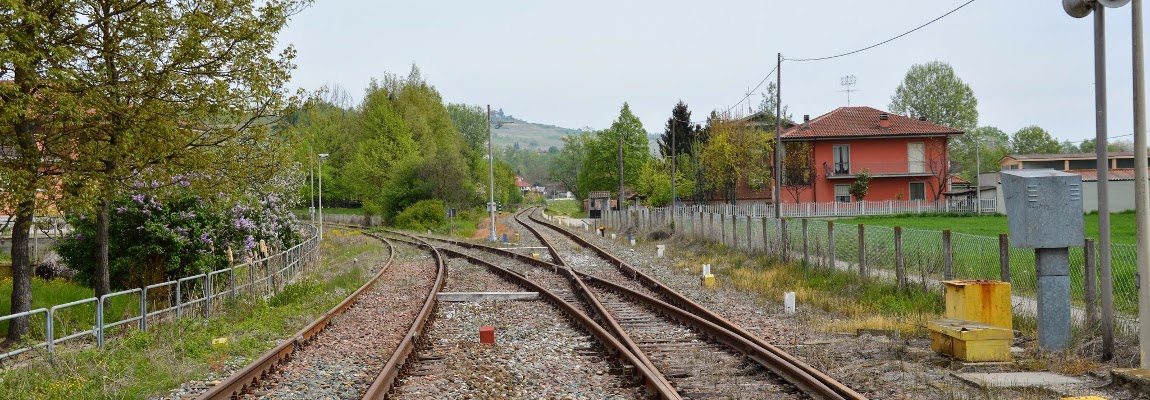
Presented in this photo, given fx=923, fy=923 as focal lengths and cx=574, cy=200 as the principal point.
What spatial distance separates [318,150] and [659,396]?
78645 millimetres

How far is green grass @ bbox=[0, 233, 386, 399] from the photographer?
867cm

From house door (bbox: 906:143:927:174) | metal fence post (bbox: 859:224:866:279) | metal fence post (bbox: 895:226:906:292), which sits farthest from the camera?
house door (bbox: 906:143:927:174)

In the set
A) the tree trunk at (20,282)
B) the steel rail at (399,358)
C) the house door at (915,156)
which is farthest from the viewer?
the house door at (915,156)

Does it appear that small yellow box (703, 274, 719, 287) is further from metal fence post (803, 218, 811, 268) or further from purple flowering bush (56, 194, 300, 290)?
purple flowering bush (56, 194, 300, 290)

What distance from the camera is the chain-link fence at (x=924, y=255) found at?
492 inches

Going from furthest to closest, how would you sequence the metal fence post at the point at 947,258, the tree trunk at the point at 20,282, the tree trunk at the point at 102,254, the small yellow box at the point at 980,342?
the tree trunk at the point at 102,254 < the metal fence post at the point at 947,258 < the tree trunk at the point at 20,282 < the small yellow box at the point at 980,342

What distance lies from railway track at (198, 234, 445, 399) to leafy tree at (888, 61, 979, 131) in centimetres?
8946

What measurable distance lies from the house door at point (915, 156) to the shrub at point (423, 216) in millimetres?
30732

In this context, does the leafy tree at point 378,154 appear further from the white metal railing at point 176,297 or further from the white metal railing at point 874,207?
the white metal railing at point 176,297

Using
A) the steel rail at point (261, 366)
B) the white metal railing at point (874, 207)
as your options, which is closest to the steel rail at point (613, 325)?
the steel rail at point (261, 366)

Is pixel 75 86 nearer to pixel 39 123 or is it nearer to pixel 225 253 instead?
pixel 39 123

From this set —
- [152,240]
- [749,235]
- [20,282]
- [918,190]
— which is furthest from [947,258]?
[918,190]

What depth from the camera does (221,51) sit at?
13.4 metres

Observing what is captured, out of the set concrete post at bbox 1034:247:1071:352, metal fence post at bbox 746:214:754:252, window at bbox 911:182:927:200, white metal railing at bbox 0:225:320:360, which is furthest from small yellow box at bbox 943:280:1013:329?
window at bbox 911:182:927:200
